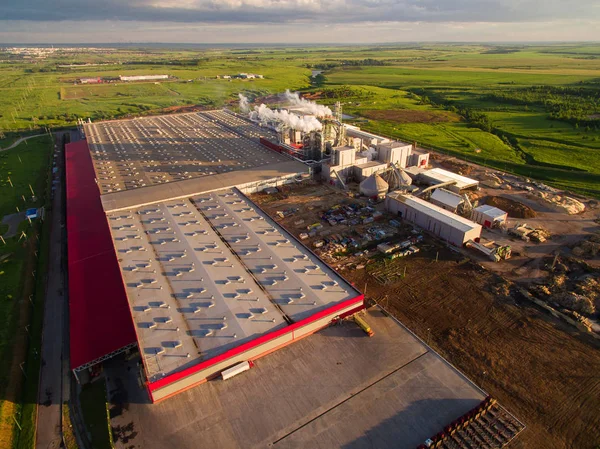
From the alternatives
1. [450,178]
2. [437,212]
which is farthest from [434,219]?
[450,178]

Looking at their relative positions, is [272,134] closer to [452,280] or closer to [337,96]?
[452,280]

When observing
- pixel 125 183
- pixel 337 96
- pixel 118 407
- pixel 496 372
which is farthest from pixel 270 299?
pixel 337 96

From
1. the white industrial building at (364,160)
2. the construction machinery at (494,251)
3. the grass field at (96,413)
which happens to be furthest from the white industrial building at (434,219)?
the grass field at (96,413)

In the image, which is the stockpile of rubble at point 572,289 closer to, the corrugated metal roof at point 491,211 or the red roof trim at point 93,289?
the corrugated metal roof at point 491,211

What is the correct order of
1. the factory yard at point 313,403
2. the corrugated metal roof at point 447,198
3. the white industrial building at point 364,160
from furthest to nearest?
the white industrial building at point 364,160 < the corrugated metal roof at point 447,198 < the factory yard at point 313,403

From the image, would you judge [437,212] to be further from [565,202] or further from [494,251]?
[565,202]

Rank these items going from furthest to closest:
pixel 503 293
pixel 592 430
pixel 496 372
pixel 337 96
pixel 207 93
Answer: pixel 207 93 → pixel 337 96 → pixel 503 293 → pixel 496 372 → pixel 592 430
